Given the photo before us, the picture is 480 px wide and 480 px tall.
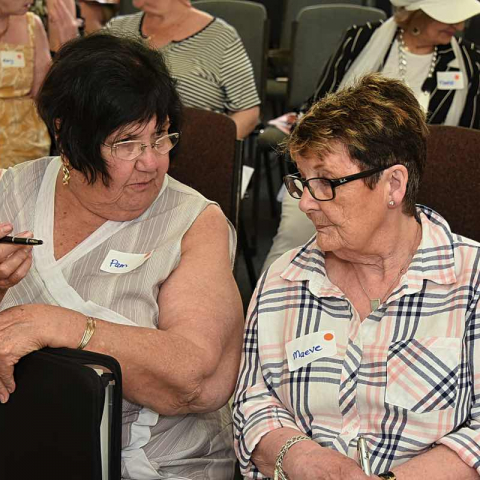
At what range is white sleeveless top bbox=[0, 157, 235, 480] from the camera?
6.16 feet

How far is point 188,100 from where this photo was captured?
368cm

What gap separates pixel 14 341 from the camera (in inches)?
62.9

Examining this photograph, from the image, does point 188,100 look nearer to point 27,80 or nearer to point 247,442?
point 27,80

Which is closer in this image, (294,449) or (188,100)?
(294,449)

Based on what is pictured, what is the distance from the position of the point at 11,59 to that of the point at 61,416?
8.11 feet

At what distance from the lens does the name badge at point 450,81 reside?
3.18 m

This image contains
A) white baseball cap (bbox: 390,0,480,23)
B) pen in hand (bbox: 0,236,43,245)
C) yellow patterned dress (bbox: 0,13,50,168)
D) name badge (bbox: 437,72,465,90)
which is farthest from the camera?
yellow patterned dress (bbox: 0,13,50,168)

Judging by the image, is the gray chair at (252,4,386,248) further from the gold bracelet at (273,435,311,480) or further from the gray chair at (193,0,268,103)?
the gold bracelet at (273,435,311,480)

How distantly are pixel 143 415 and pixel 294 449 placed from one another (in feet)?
1.25

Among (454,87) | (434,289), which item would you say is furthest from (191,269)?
(454,87)

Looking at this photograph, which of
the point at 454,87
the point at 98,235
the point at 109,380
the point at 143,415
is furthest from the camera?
the point at 454,87

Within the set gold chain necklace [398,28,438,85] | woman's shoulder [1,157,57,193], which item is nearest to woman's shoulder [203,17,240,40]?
gold chain necklace [398,28,438,85]

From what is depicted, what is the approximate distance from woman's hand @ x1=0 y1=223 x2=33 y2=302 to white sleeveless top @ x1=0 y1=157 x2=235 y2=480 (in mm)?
186

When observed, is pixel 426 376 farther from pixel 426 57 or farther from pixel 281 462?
pixel 426 57
